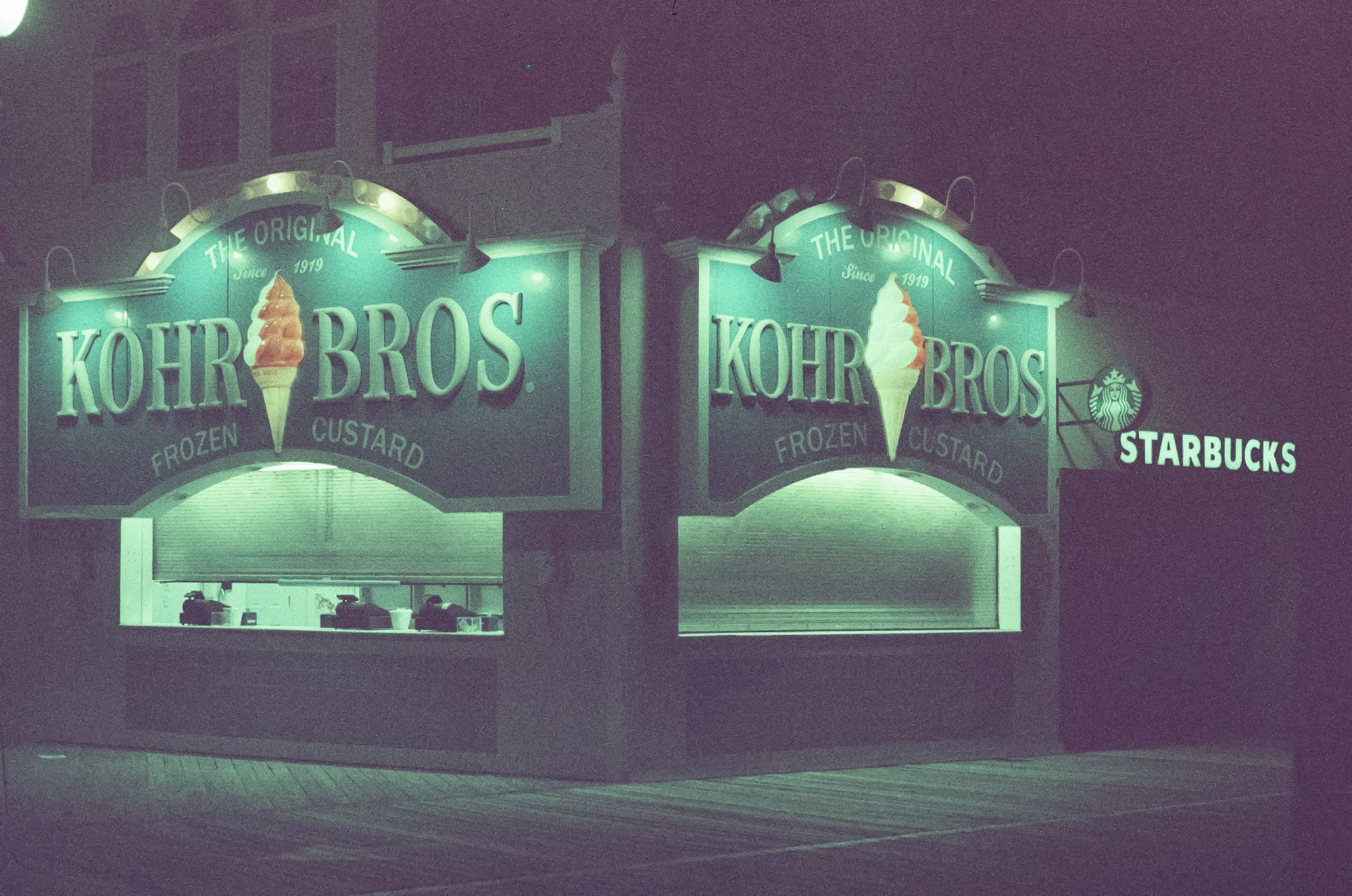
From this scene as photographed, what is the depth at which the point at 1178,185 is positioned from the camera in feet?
54.6

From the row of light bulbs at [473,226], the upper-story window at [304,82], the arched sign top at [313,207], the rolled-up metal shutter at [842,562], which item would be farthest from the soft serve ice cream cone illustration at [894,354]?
the upper-story window at [304,82]

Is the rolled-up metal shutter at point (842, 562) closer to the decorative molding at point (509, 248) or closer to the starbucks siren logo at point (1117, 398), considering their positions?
the starbucks siren logo at point (1117, 398)

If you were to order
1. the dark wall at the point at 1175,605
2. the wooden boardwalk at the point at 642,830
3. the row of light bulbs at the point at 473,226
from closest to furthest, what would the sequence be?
the wooden boardwalk at the point at 642,830 < the row of light bulbs at the point at 473,226 < the dark wall at the point at 1175,605

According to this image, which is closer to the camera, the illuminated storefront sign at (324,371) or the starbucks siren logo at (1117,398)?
the illuminated storefront sign at (324,371)

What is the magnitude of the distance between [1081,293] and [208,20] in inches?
339

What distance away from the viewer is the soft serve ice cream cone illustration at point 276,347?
1321cm

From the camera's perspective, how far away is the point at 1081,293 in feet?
48.6

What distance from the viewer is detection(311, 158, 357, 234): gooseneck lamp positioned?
13031mm

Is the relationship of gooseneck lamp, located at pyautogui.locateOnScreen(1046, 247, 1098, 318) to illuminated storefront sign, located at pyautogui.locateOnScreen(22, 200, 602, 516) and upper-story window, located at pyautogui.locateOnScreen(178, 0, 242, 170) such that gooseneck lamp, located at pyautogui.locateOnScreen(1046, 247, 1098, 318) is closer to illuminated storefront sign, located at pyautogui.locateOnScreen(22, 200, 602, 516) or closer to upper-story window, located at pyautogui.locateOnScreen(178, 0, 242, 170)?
illuminated storefront sign, located at pyautogui.locateOnScreen(22, 200, 602, 516)

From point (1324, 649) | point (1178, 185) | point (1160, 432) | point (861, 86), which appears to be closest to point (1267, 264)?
point (1178, 185)

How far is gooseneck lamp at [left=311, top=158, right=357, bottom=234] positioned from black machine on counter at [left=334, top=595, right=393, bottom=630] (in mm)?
3233

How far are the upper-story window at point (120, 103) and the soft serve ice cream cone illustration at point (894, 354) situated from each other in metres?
7.22

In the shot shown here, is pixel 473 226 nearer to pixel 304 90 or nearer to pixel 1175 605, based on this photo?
pixel 304 90

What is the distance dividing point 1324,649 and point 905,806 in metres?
6.19
